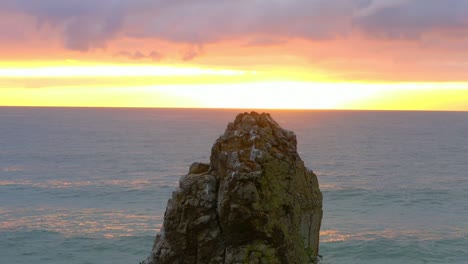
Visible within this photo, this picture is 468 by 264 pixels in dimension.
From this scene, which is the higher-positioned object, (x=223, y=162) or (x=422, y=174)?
(x=223, y=162)

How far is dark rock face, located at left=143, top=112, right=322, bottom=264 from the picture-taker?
16.5 meters

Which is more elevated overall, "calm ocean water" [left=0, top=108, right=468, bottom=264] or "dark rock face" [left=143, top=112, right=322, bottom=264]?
"dark rock face" [left=143, top=112, right=322, bottom=264]

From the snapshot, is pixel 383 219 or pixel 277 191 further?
pixel 383 219

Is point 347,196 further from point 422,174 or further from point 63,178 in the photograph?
point 63,178

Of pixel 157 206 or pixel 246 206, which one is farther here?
pixel 157 206

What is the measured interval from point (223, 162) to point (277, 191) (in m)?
1.79

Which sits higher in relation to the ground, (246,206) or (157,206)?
(246,206)

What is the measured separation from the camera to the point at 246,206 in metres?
16.5

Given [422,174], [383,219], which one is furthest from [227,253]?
[422,174]

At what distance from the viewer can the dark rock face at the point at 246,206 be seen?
54.2 ft

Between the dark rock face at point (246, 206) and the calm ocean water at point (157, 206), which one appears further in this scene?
the calm ocean water at point (157, 206)

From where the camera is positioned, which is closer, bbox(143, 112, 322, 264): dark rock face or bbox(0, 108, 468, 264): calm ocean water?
bbox(143, 112, 322, 264): dark rock face

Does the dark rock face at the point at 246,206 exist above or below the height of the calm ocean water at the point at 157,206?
above

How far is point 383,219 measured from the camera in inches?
2228
